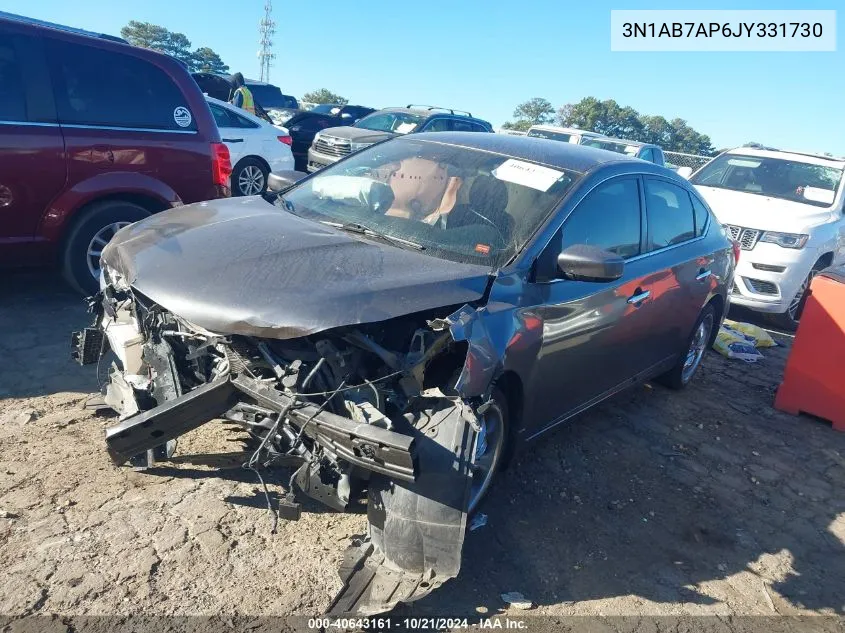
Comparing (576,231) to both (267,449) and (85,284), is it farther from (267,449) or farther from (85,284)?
(85,284)

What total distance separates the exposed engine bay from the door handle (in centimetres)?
155

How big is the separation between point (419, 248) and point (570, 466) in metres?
1.69

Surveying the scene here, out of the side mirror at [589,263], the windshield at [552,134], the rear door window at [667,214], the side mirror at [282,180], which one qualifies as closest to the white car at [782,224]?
the rear door window at [667,214]

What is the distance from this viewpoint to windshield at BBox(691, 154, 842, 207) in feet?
27.3

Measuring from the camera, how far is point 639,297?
13.5 ft

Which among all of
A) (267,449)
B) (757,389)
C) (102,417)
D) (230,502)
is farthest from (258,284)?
(757,389)

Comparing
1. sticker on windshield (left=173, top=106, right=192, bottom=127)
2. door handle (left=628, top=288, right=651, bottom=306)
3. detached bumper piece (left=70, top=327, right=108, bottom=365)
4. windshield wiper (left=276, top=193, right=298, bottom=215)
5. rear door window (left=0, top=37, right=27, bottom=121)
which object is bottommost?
detached bumper piece (left=70, top=327, right=108, bottom=365)

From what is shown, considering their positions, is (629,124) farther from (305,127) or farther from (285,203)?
(285,203)

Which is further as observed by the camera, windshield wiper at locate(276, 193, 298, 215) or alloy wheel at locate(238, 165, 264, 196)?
alloy wheel at locate(238, 165, 264, 196)

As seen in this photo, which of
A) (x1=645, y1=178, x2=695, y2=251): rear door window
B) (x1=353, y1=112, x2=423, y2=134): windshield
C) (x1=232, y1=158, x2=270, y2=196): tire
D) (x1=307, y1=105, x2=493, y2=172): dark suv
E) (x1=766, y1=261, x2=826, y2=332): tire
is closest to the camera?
(x1=645, y1=178, x2=695, y2=251): rear door window

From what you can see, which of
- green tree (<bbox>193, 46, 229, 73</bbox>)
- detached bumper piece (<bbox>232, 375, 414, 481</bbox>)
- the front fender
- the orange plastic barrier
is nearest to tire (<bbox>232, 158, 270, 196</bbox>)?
the front fender

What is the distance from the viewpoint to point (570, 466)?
161 inches

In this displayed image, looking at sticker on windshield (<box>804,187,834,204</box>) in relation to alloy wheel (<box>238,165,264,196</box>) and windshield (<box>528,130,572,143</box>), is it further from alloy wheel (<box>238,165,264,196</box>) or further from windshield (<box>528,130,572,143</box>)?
alloy wheel (<box>238,165,264,196</box>)

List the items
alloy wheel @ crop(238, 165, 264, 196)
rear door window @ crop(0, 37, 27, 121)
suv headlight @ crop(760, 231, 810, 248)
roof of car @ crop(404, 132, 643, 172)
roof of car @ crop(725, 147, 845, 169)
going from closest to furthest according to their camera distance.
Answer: roof of car @ crop(404, 132, 643, 172), rear door window @ crop(0, 37, 27, 121), suv headlight @ crop(760, 231, 810, 248), roof of car @ crop(725, 147, 845, 169), alloy wheel @ crop(238, 165, 264, 196)
